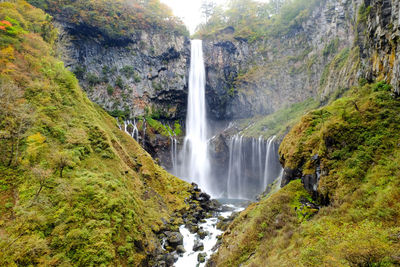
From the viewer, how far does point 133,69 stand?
124 feet

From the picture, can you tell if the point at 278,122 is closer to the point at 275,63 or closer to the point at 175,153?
the point at 275,63

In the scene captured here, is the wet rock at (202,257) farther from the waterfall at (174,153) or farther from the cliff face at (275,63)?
the cliff face at (275,63)

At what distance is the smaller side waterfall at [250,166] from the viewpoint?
29797 millimetres

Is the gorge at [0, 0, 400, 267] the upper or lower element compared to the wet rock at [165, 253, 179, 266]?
upper

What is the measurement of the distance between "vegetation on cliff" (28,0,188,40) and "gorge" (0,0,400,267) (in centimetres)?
24

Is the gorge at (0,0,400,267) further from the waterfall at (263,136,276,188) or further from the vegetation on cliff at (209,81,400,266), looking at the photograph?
the waterfall at (263,136,276,188)

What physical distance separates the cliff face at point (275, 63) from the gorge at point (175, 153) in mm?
351

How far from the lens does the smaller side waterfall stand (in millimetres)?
29797

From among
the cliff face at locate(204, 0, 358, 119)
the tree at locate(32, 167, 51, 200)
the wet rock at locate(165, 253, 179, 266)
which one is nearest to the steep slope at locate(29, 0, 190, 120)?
the cliff face at locate(204, 0, 358, 119)

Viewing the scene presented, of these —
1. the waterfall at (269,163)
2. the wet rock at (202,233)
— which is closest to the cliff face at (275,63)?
the waterfall at (269,163)

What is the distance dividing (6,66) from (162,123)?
2610 cm

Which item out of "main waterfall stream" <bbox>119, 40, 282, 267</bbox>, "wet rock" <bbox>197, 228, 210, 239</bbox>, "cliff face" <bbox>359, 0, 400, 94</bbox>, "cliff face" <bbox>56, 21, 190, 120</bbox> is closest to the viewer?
"cliff face" <bbox>359, 0, 400, 94</bbox>

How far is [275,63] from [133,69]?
2781 cm

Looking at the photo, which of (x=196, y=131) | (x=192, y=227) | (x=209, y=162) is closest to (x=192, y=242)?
(x=192, y=227)
